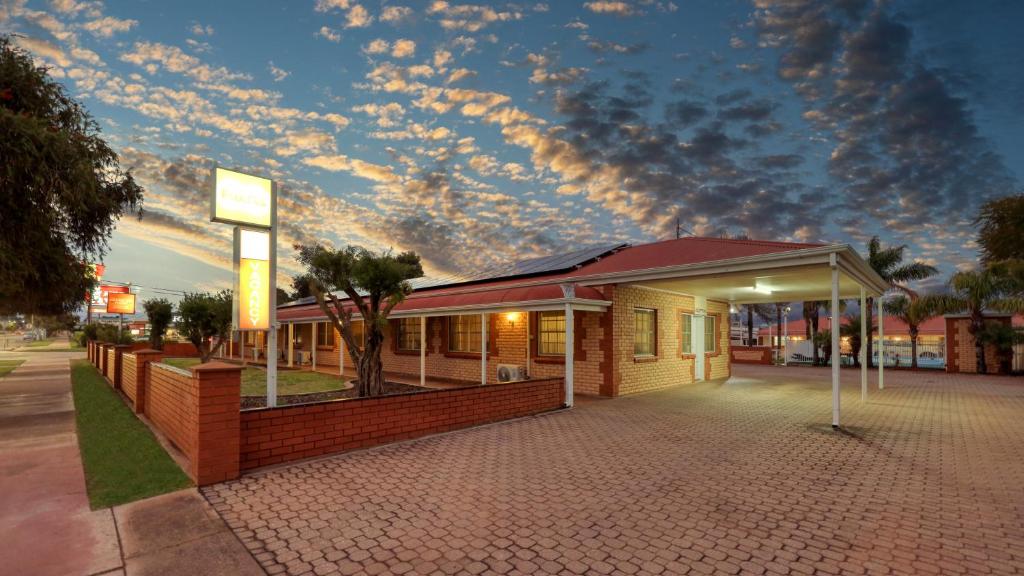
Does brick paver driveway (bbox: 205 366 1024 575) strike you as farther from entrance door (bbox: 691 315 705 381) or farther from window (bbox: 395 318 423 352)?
window (bbox: 395 318 423 352)

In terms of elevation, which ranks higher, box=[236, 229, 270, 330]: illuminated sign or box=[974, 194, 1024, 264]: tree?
box=[974, 194, 1024, 264]: tree

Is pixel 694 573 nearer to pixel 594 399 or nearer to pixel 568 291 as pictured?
pixel 568 291

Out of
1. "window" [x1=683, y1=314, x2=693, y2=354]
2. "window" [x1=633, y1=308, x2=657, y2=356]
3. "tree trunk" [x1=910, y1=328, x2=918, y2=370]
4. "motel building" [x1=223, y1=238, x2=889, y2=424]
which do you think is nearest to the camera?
"motel building" [x1=223, y1=238, x2=889, y2=424]

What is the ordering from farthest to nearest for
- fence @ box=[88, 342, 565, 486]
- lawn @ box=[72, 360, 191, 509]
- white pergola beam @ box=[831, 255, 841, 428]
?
white pergola beam @ box=[831, 255, 841, 428] < fence @ box=[88, 342, 565, 486] < lawn @ box=[72, 360, 191, 509]

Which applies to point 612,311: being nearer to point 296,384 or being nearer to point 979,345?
point 296,384

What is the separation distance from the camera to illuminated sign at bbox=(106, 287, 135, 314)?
132ft

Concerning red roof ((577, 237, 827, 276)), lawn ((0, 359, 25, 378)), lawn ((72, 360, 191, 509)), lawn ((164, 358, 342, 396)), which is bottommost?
lawn ((0, 359, 25, 378))

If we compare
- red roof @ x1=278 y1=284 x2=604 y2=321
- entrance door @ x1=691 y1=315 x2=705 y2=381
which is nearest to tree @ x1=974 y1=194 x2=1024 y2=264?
entrance door @ x1=691 y1=315 x2=705 y2=381

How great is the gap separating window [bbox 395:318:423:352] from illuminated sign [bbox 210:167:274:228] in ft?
33.8

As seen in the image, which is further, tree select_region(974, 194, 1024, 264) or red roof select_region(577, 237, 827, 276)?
tree select_region(974, 194, 1024, 264)

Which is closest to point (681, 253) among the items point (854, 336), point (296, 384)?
point (296, 384)

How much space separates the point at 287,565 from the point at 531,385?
674 centimetres

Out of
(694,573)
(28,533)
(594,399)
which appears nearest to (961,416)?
(594,399)

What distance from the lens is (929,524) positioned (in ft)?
14.4
